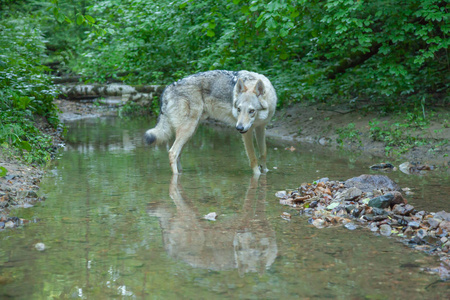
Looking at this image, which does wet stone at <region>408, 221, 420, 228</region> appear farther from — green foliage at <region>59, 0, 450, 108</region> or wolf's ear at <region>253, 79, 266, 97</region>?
green foliage at <region>59, 0, 450, 108</region>

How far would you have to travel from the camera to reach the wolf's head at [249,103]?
24.4ft

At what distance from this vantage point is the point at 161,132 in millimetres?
8547

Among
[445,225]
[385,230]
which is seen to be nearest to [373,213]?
[385,230]

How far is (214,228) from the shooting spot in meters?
4.71

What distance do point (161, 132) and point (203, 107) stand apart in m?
0.93

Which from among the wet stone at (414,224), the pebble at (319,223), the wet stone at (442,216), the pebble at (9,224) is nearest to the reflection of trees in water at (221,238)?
the pebble at (319,223)

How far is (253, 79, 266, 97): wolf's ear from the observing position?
7519 millimetres

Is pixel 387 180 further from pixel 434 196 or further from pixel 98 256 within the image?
pixel 98 256

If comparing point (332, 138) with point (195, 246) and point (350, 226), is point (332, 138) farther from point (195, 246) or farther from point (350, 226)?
point (195, 246)

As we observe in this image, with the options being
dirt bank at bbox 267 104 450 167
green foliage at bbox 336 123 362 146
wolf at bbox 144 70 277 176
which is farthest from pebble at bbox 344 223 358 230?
green foliage at bbox 336 123 362 146

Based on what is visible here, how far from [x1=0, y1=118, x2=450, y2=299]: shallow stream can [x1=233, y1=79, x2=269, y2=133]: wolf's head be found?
99cm

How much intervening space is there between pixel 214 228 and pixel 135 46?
41.4 ft

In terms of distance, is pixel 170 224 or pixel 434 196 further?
pixel 434 196

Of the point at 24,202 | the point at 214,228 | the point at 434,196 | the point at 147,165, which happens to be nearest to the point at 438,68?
the point at 434,196
